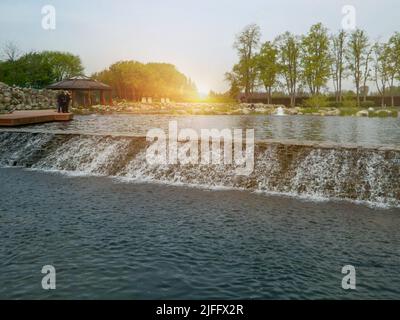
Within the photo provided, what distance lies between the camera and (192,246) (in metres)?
7.84

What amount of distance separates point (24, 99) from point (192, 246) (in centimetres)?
3424

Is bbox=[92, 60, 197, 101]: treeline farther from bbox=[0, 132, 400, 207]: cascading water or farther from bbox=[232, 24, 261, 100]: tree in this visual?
bbox=[0, 132, 400, 207]: cascading water

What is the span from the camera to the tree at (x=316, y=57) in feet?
196

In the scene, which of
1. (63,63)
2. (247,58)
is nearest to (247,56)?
(247,58)

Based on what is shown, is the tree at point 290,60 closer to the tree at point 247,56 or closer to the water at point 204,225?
the tree at point 247,56

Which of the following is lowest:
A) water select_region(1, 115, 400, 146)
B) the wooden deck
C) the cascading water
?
the cascading water

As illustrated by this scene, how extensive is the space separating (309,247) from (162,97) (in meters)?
87.0

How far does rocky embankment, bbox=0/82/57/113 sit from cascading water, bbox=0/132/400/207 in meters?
16.4

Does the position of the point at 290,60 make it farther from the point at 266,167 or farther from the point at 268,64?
the point at 266,167

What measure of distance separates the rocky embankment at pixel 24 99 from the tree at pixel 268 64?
36.9 metres

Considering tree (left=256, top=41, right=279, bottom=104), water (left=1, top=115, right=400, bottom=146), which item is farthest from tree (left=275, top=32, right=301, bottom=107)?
water (left=1, top=115, right=400, bottom=146)

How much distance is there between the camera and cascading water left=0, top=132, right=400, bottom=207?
12.2 metres
